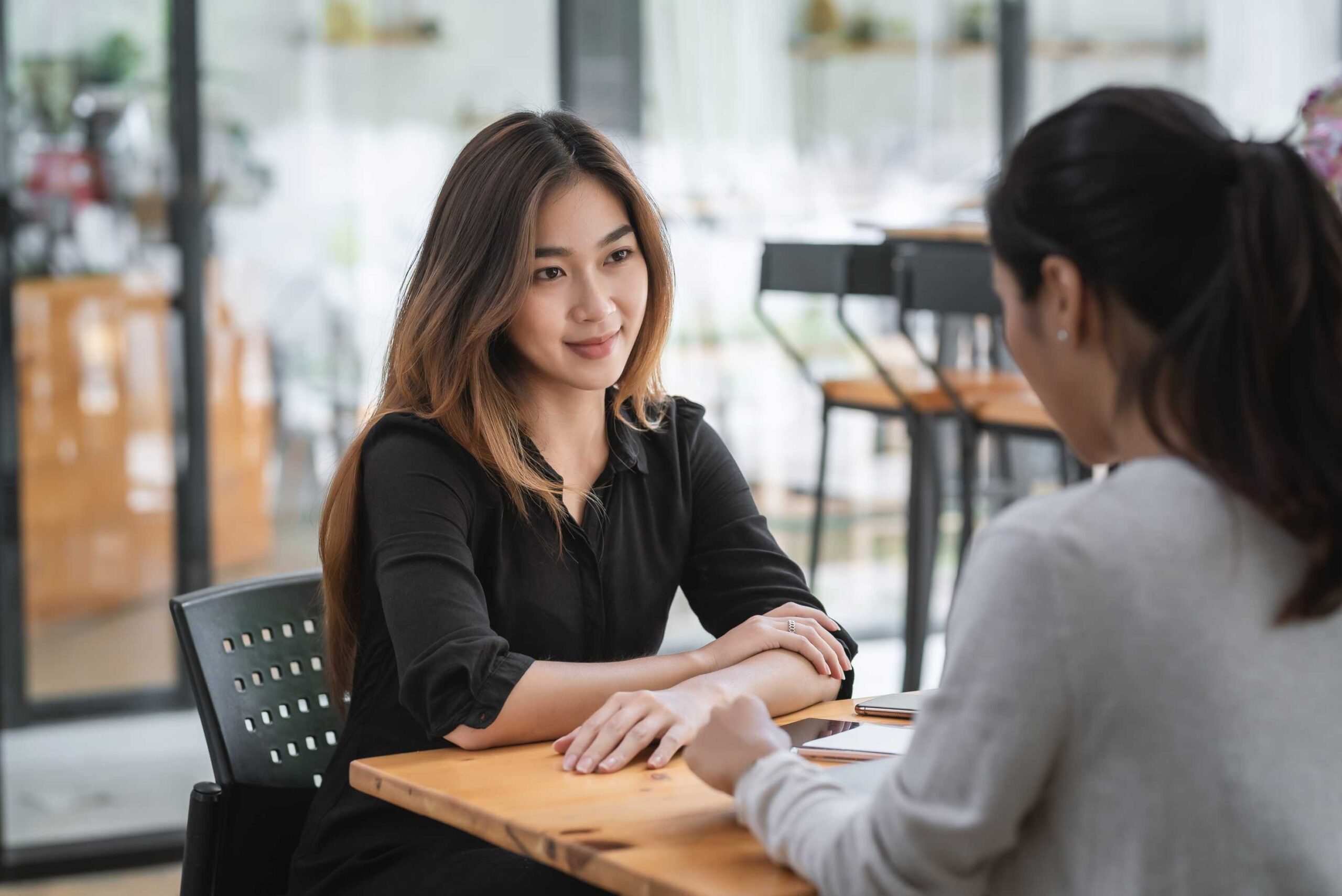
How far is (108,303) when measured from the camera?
3.66m

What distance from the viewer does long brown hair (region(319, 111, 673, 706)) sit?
1.72 metres

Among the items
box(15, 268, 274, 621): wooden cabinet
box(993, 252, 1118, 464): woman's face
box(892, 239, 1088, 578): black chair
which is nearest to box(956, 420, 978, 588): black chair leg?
box(892, 239, 1088, 578): black chair

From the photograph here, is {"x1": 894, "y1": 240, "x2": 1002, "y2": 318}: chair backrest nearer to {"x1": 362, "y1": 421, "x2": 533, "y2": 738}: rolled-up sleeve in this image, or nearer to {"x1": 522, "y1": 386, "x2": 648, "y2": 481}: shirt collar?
{"x1": 522, "y1": 386, "x2": 648, "y2": 481}: shirt collar

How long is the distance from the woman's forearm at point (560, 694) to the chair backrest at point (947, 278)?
51.3 inches

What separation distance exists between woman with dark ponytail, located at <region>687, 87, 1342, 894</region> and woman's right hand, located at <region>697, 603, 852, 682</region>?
2.00ft

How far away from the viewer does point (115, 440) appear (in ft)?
12.2

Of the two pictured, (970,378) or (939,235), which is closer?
(939,235)

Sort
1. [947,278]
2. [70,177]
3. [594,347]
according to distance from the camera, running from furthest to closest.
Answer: [70,177] → [947,278] → [594,347]

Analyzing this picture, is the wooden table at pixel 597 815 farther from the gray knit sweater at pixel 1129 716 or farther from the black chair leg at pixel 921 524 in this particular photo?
the black chair leg at pixel 921 524

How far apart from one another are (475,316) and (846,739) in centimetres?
63

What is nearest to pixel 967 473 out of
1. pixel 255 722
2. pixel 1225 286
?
pixel 255 722

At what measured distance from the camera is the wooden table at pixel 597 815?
3.59ft

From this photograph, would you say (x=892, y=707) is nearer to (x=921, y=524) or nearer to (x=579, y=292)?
(x=579, y=292)

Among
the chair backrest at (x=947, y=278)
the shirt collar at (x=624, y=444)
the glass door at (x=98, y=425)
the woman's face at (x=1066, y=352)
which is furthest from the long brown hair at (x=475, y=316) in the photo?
the glass door at (x=98, y=425)
